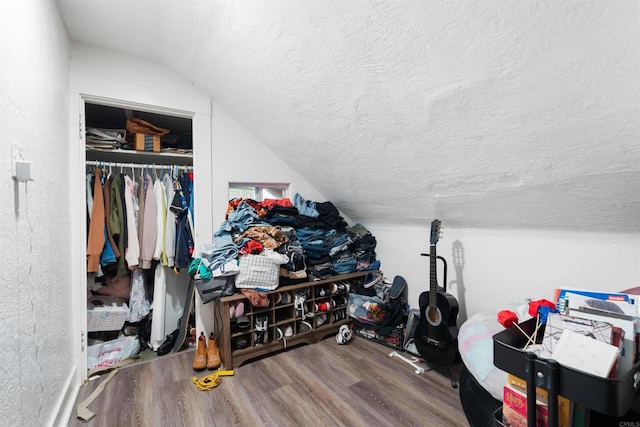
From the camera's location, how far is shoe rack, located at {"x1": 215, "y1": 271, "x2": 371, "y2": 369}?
6.67ft

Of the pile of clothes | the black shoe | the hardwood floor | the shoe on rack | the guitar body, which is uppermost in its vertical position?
the pile of clothes

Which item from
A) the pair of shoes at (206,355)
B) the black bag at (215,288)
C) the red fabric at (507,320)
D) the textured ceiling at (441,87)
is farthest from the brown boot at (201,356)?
the red fabric at (507,320)

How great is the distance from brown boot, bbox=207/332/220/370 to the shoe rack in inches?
1.6

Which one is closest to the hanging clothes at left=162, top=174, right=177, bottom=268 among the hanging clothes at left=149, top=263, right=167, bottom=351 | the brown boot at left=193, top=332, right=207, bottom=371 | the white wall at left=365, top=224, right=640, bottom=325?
the hanging clothes at left=149, top=263, right=167, bottom=351

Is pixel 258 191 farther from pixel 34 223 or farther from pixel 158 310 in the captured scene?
pixel 34 223

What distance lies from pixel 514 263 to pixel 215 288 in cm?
203

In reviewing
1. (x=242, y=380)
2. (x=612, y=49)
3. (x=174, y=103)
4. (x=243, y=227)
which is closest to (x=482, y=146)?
(x=612, y=49)

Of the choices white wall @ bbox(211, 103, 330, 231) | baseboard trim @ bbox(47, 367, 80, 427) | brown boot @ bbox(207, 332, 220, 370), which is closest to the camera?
baseboard trim @ bbox(47, 367, 80, 427)

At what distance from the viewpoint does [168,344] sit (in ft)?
7.54

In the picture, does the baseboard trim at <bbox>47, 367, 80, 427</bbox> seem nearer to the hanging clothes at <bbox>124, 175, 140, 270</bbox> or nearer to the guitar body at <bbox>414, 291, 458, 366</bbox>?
the hanging clothes at <bbox>124, 175, 140, 270</bbox>

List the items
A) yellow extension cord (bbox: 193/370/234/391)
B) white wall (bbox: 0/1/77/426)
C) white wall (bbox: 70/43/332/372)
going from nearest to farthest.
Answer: white wall (bbox: 0/1/77/426)
yellow extension cord (bbox: 193/370/234/391)
white wall (bbox: 70/43/332/372)

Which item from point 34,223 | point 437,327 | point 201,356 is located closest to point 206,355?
point 201,356

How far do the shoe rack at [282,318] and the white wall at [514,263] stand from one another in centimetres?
58

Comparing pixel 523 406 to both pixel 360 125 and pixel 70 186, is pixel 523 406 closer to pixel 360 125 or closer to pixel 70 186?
pixel 360 125
